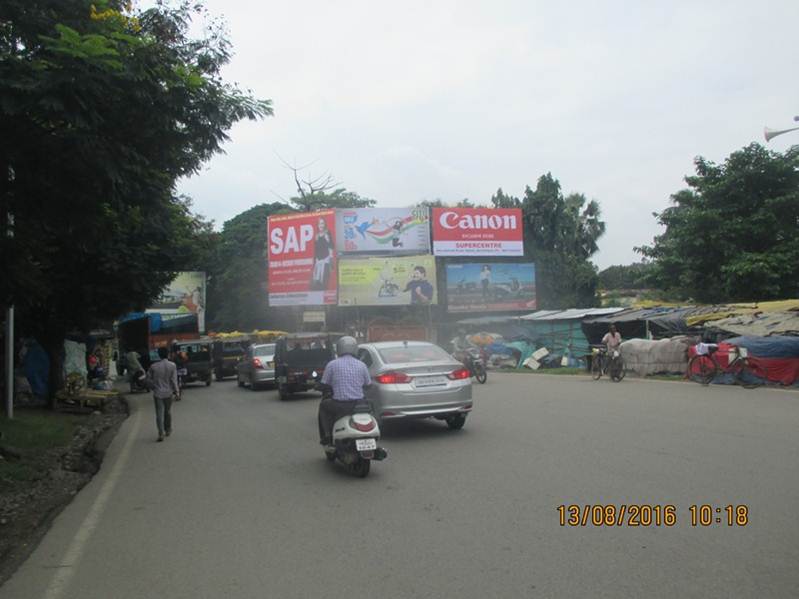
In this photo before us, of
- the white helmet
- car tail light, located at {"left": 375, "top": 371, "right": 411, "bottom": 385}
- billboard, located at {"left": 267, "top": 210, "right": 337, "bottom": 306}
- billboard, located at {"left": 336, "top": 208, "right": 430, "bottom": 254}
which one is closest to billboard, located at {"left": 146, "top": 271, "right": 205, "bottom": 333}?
billboard, located at {"left": 267, "top": 210, "right": 337, "bottom": 306}

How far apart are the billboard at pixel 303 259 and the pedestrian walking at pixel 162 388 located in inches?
1227

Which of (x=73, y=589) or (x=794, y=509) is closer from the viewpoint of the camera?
(x=73, y=589)

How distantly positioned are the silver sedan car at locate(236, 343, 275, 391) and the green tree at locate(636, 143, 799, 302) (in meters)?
19.5

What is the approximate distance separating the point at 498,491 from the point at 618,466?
1728mm

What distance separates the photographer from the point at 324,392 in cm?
884

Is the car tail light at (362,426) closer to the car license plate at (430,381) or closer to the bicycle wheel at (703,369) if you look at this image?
the car license plate at (430,381)

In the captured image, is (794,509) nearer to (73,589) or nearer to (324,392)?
(324,392)

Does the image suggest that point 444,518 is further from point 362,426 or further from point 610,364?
point 610,364

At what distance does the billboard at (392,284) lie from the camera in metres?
43.7

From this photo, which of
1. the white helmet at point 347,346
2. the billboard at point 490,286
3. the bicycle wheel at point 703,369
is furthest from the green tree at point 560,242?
the white helmet at point 347,346

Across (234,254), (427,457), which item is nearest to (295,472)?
(427,457)

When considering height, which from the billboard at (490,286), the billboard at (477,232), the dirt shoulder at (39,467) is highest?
the billboard at (477,232)

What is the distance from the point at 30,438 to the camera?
12.3 meters
